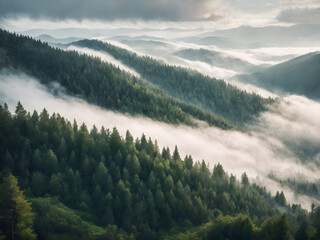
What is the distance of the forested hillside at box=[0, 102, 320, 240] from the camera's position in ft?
178

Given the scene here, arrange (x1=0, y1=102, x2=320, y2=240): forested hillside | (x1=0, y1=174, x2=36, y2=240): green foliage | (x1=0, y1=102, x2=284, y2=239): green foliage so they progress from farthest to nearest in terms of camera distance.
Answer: (x1=0, y1=102, x2=284, y2=239): green foliage < (x1=0, y1=102, x2=320, y2=240): forested hillside < (x1=0, y1=174, x2=36, y2=240): green foliage

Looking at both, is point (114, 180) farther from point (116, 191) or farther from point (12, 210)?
point (12, 210)

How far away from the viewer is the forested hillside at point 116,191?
5438 cm

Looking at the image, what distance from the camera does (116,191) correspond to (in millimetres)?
74000

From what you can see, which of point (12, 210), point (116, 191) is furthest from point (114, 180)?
point (12, 210)

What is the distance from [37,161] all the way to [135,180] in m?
29.0

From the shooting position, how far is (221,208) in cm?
8819

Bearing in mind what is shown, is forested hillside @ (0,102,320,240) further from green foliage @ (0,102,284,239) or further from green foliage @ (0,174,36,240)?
green foliage @ (0,174,36,240)

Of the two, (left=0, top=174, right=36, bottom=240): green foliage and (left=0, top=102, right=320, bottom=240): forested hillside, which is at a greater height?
(left=0, top=174, right=36, bottom=240): green foliage

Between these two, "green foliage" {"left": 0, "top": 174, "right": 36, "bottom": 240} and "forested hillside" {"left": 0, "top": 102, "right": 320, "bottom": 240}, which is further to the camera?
"forested hillside" {"left": 0, "top": 102, "right": 320, "bottom": 240}

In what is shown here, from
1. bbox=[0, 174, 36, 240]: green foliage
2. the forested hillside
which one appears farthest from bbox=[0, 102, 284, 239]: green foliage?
bbox=[0, 174, 36, 240]: green foliage

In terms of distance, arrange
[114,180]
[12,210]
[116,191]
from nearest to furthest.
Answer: [12,210] → [116,191] → [114,180]

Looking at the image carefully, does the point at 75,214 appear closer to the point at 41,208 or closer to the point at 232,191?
the point at 41,208

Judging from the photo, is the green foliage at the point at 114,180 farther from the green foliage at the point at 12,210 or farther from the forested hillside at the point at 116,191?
the green foliage at the point at 12,210
